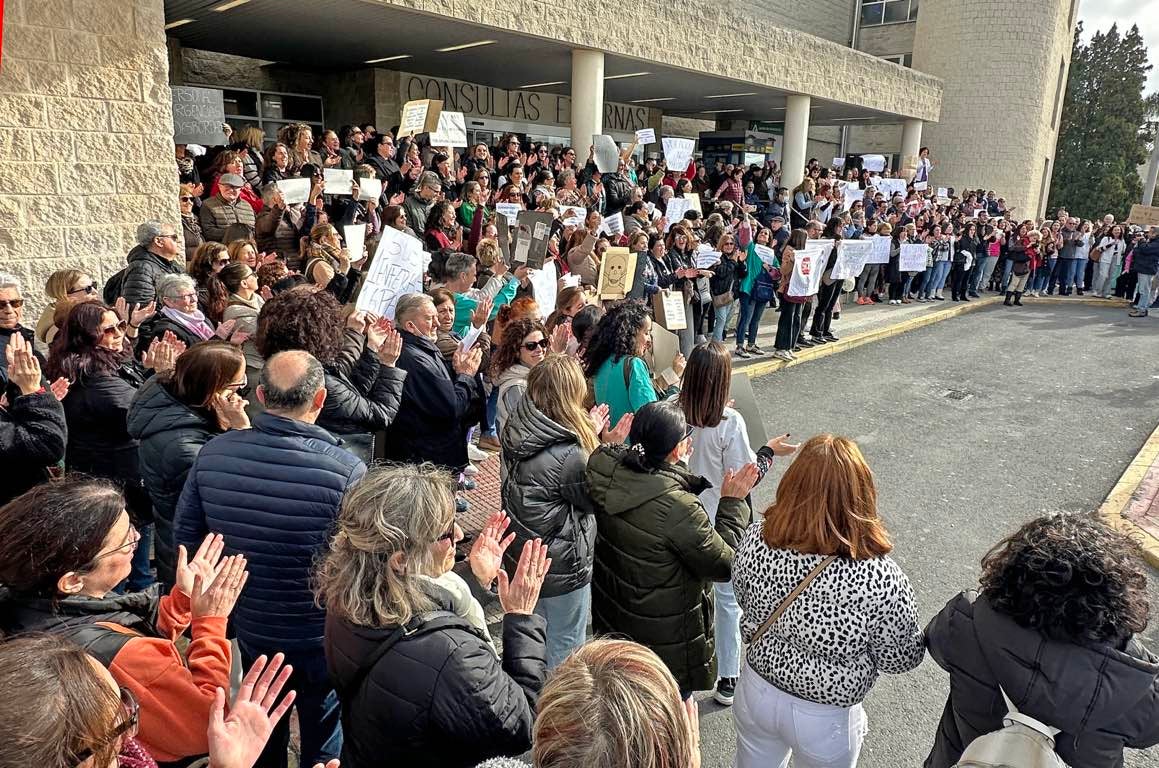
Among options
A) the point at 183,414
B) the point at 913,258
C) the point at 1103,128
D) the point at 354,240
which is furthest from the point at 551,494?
the point at 1103,128

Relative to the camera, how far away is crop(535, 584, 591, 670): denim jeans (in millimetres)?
3254

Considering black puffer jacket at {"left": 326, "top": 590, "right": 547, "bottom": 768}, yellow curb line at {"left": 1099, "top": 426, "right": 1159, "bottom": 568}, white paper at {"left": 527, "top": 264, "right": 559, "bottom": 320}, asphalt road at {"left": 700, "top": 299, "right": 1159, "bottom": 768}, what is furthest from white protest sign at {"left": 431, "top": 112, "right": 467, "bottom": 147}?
black puffer jacket at {"left": 326, "top": 590, "right": 547, "bottom": 768}

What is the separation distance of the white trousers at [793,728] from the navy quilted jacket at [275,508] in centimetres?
155

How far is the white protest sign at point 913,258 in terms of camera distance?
1502 centimetres

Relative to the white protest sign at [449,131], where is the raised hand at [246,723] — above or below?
below

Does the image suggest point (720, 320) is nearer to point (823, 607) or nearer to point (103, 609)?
point (823, 607)

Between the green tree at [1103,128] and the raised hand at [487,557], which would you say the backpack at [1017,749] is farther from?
the green tree at [1103,128]

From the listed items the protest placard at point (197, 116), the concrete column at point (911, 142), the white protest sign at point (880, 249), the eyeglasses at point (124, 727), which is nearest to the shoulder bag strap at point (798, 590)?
the eyeglasses at point (124, 727)

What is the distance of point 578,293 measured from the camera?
228 inches

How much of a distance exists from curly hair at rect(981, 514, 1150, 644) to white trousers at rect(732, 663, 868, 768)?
71cm

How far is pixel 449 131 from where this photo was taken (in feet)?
33.1

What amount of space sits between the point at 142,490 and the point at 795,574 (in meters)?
3.17

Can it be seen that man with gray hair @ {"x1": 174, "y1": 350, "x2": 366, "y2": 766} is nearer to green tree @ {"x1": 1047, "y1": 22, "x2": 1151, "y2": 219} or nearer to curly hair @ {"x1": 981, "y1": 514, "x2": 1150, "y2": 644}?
curly hair @ {"x1": 981, "y1": 514, "x2": 1150, "y2": 644}

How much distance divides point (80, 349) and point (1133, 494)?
7.68 metres
